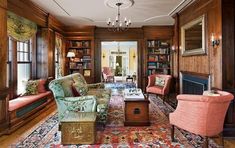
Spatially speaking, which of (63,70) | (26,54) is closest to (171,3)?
(26,54)

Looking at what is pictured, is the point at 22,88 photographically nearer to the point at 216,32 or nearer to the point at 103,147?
the point at 103,147

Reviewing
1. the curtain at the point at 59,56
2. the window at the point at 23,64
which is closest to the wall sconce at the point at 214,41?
the window at the point at 23,64

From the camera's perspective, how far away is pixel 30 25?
479 centimetres

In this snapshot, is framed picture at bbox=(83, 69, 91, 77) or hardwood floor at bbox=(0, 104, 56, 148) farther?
framed picture at bbox=(83, 69, 91, 77)

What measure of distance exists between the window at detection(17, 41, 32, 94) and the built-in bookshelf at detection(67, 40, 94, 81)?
8.68 ft

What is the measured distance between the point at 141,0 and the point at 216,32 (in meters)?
1.82

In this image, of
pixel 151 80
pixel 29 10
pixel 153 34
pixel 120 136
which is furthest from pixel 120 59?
pixel 120 136

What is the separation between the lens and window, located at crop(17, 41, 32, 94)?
4.79 meters

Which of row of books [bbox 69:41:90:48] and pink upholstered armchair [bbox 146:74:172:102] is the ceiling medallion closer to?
pink upholstered armchair [bbox 146:74:172:102]

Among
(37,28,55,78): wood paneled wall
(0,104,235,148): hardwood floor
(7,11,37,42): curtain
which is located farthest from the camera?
(37,28,55,78): wood paneled wall

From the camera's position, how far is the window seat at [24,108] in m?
3.54

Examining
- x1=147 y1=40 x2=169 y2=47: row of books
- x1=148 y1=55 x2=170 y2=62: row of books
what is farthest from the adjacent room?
x1=148 y1=55 x2=170 y2=62: row of books

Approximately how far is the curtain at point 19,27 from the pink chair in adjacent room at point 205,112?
366cm

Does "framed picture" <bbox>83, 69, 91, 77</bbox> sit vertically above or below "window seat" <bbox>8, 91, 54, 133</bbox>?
above
